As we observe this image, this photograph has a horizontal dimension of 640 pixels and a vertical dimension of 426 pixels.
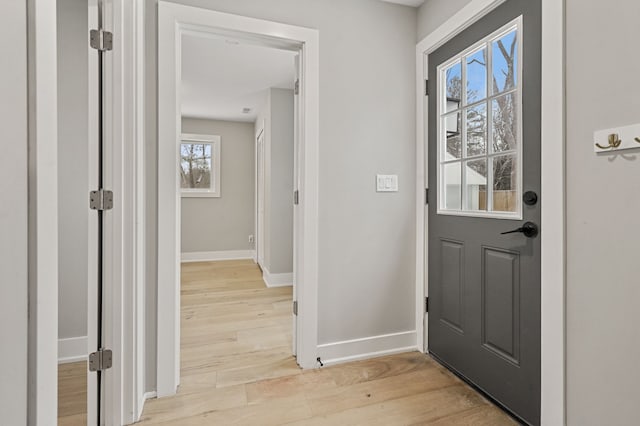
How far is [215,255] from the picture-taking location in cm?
542

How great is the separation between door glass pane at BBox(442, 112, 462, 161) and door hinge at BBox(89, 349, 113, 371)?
2.11 meters

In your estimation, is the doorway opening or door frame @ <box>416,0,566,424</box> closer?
door frame @ <box>416,0,566,424</box>

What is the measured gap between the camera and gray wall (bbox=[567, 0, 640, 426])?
1.03 meters

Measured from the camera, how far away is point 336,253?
80.1 inches

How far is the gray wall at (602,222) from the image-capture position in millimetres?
1030

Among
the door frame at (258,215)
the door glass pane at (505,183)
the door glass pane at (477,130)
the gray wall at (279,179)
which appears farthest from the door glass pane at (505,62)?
A: the door frame at (258,215)

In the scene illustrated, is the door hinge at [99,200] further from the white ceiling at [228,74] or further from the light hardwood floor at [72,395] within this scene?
the white ceiling at [228,74]

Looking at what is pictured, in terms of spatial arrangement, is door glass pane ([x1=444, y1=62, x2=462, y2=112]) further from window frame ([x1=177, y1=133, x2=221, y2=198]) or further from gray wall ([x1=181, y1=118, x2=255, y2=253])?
window frame ([x1=177, y1=133, x2=221, y2=198])

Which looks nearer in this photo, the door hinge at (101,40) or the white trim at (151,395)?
the door hinge at (101,40)

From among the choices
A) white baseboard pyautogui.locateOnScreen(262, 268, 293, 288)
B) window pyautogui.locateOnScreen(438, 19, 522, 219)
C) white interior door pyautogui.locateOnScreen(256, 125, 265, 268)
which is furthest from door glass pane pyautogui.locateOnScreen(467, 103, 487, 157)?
white interior door pyautogui.locateOnScreen(256, 125, 265, 268)

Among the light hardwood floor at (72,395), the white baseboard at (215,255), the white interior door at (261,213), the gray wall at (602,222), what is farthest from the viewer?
the white baseboard at (215,255)

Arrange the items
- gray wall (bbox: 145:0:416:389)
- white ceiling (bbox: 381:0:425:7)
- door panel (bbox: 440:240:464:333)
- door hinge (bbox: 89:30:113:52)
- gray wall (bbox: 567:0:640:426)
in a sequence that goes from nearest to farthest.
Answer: gray wall (bbox: 567:0:640:426) < door hinge (bbox: 89:30:113:52) < door panel (bbox: 440:240:464:333) < gray wall (bbox: 145:0:416:389) < white ceiling (bbox: 381:0:425:7)

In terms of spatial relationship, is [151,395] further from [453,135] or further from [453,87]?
[453,87]

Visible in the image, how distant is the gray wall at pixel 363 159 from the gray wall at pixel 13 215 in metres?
1.48
